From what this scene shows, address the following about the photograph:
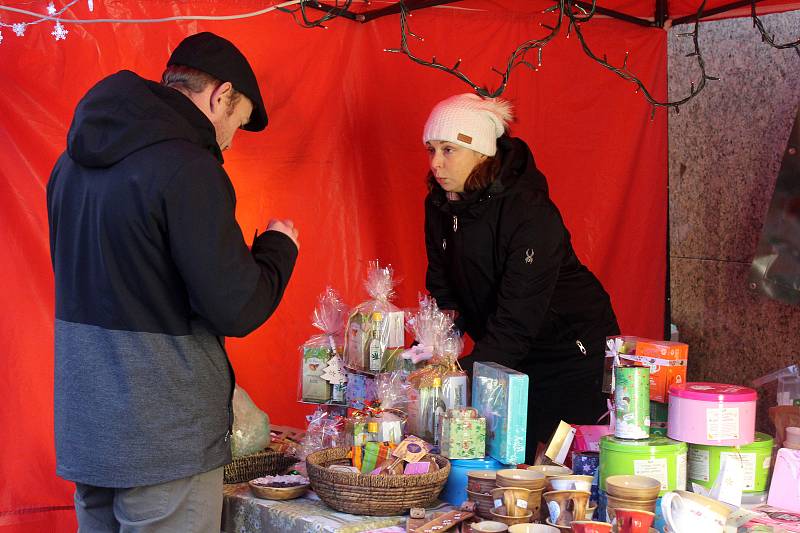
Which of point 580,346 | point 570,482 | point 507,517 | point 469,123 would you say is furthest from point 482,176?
point 507,517

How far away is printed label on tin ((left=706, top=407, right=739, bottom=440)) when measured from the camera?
82.5 inches

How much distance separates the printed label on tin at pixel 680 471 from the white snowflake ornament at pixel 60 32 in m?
2.53

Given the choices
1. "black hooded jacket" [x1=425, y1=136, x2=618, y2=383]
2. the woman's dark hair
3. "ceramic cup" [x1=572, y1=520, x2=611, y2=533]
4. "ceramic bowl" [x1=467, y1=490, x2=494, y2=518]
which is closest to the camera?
"ceramic cup" [x1=572, y1=520, x2=611, y2=533]

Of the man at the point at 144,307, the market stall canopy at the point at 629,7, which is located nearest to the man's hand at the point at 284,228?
the man at the point at 144,307

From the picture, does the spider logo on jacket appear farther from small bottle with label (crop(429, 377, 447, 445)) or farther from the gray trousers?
the gray trousers

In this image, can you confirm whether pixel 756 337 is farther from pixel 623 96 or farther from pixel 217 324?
pixel 217 324

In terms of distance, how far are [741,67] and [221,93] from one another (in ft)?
9.79

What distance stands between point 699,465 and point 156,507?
127 centimetres

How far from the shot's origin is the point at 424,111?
13.6 ft

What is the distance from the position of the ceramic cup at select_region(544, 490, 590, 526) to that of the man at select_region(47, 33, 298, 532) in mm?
751

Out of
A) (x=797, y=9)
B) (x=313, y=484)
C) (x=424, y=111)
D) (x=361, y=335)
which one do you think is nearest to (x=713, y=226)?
(x=797, y=9)

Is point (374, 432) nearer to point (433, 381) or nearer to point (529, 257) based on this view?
point (433, 381)

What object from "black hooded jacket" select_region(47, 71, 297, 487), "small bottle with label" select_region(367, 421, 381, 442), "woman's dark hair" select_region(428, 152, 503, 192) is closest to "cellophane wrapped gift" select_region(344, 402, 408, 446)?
"small bottle with label" select_region(367, 421, 381, 442)

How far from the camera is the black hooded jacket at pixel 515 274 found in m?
3.06
